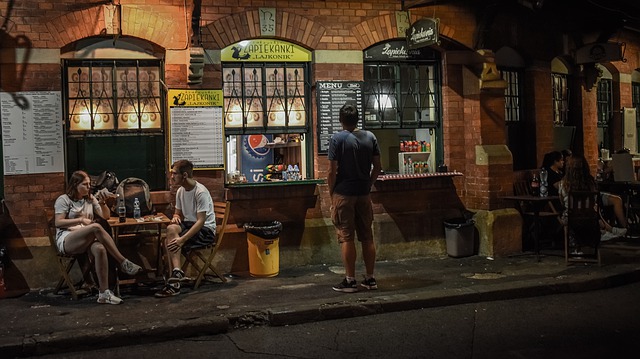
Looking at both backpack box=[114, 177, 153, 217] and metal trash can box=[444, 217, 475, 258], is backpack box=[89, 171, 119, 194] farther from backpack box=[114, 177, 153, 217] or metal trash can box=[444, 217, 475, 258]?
metal trash can box=[444, 217, 475, 258]

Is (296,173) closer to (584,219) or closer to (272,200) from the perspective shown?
(272,200)

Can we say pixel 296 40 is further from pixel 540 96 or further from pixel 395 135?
pixel 540 96

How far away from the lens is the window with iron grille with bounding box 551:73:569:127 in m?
12.8

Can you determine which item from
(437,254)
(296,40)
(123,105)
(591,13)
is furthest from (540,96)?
(123,105)

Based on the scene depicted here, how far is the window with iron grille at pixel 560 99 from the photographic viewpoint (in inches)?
505

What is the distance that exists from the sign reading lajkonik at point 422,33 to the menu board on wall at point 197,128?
2964 mm

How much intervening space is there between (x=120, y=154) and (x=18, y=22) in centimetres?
212

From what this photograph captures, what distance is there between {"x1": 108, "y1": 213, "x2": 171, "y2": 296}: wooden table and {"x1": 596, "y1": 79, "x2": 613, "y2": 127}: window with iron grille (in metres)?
9.81

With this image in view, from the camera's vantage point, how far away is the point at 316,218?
10.0 meters

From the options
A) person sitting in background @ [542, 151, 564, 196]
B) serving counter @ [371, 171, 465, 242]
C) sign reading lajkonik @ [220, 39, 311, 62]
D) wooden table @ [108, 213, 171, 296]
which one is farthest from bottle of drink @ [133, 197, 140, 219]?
person sitting in background @ [542, 151, 564, 196]

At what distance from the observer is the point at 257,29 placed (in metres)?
9.66

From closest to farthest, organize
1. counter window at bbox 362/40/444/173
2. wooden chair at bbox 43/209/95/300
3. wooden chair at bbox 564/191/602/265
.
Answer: wooden chair at bbox 43/209/95/300, wooden chair at bbox 564/191/602/265, counter window at bbox 362/40/444/173

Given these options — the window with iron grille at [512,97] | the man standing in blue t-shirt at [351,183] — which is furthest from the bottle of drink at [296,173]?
the window with iron grille at [512,97]

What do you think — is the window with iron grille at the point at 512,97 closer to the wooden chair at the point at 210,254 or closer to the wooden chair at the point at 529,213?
the wooden chair at the point at 529,213
